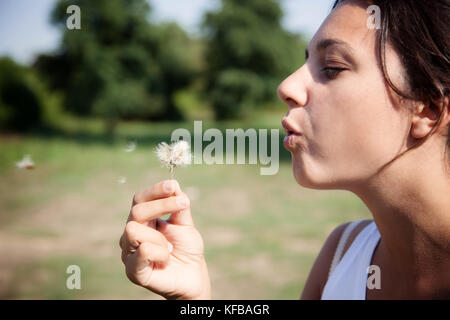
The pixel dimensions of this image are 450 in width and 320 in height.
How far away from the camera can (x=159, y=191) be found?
1.51m

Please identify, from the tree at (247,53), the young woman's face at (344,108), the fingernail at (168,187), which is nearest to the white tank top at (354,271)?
the young woman's face at (344,108)

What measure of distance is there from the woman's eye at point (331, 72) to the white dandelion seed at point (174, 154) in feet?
2.30

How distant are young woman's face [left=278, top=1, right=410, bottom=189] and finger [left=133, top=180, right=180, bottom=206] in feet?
1.79

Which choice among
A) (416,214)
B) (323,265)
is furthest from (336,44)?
(323,265)

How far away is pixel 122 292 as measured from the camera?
234 inches

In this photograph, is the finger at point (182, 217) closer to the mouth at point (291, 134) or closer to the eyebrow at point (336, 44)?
the mouth at point (291, 134)

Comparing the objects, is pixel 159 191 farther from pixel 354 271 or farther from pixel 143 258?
pixel 354 271

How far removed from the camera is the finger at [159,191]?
1.50 m

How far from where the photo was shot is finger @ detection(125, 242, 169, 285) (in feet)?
4.78

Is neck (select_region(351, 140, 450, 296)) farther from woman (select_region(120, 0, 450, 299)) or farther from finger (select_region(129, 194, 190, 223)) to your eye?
finger (select_region(129, 194, 190, 223))

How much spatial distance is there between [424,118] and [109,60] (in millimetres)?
24810

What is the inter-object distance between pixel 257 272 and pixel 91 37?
2253cm

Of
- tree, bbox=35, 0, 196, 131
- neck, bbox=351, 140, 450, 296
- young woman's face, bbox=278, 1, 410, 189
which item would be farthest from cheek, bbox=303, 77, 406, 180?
tree, bbox=35, 0, 196, 131

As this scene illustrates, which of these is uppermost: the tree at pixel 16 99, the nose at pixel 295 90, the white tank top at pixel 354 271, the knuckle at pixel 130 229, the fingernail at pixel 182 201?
the tree at pixel 16 99
